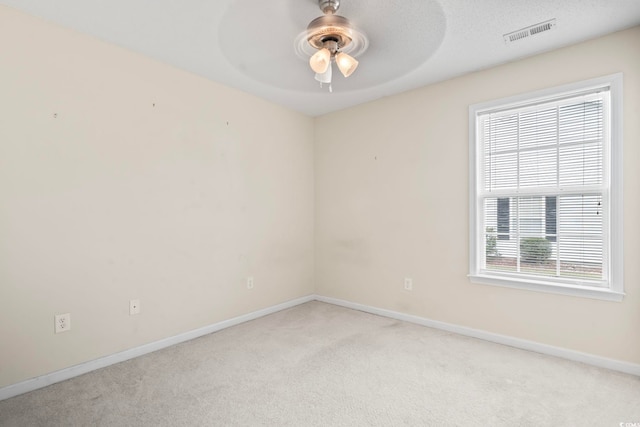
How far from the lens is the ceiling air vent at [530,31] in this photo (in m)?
2.26

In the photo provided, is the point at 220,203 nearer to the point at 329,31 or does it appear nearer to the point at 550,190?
the point at 329,31

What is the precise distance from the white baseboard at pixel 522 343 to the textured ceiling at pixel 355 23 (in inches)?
95.2

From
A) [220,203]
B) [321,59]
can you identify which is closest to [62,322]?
[220,203]

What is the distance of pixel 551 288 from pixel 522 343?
538 mm

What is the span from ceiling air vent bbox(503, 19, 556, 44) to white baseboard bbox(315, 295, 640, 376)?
2.43 metres

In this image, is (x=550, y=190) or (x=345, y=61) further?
(x=550, y=190)

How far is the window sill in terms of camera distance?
242 cm

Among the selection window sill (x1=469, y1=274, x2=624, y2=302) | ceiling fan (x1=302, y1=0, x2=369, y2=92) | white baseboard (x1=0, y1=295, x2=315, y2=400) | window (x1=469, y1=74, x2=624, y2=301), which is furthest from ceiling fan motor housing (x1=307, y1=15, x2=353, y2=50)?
white baseboard (x1=0, y1=295, x2=315, y2=400)

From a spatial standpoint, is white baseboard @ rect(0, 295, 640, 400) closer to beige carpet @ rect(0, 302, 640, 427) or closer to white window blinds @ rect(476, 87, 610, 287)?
beige carpet @ rect(0, 302, 640, 427)

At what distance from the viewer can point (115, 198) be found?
2553mm

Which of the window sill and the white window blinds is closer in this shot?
the window sill

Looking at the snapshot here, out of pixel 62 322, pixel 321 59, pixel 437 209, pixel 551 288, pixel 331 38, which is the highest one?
pixel 331 38

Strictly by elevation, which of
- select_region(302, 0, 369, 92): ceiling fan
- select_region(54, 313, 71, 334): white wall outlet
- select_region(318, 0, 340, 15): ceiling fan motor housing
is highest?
select_region(318, 0, 340, 15): ceiling fan motor housing

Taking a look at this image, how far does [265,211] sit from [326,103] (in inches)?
57.5
